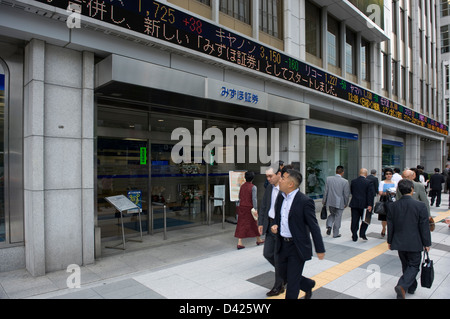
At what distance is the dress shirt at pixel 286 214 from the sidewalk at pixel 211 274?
122cm

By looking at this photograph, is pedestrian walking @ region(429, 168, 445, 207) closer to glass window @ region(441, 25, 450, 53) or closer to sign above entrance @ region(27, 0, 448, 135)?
sign above entrance @ region(27, 0, 448, 135)

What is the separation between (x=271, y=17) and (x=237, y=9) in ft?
5.39

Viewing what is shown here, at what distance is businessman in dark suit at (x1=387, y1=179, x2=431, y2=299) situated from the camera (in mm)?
4047

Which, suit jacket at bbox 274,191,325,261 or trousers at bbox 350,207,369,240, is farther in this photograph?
trousers at bbox 350,207,369,240

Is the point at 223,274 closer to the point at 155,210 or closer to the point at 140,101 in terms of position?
the point at 155,210

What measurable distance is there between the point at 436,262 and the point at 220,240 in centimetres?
456

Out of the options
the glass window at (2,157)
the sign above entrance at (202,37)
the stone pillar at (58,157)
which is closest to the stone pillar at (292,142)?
the sign above entrance at (202,37)

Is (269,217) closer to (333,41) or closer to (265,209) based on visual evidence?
(265,209)

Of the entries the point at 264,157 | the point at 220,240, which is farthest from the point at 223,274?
the point at 264,157

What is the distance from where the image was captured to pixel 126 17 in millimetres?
5438

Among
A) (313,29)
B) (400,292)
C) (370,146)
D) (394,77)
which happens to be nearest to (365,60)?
(394,77)

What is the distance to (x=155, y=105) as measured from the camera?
25.4 ft

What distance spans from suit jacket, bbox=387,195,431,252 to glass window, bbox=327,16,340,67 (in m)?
9.61

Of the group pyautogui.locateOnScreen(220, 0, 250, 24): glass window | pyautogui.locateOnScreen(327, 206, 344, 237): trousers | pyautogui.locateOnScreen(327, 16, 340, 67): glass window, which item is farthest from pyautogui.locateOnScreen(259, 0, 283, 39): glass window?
pyautogui.locateOnScreen(327, 206, 344, 237): trousers
